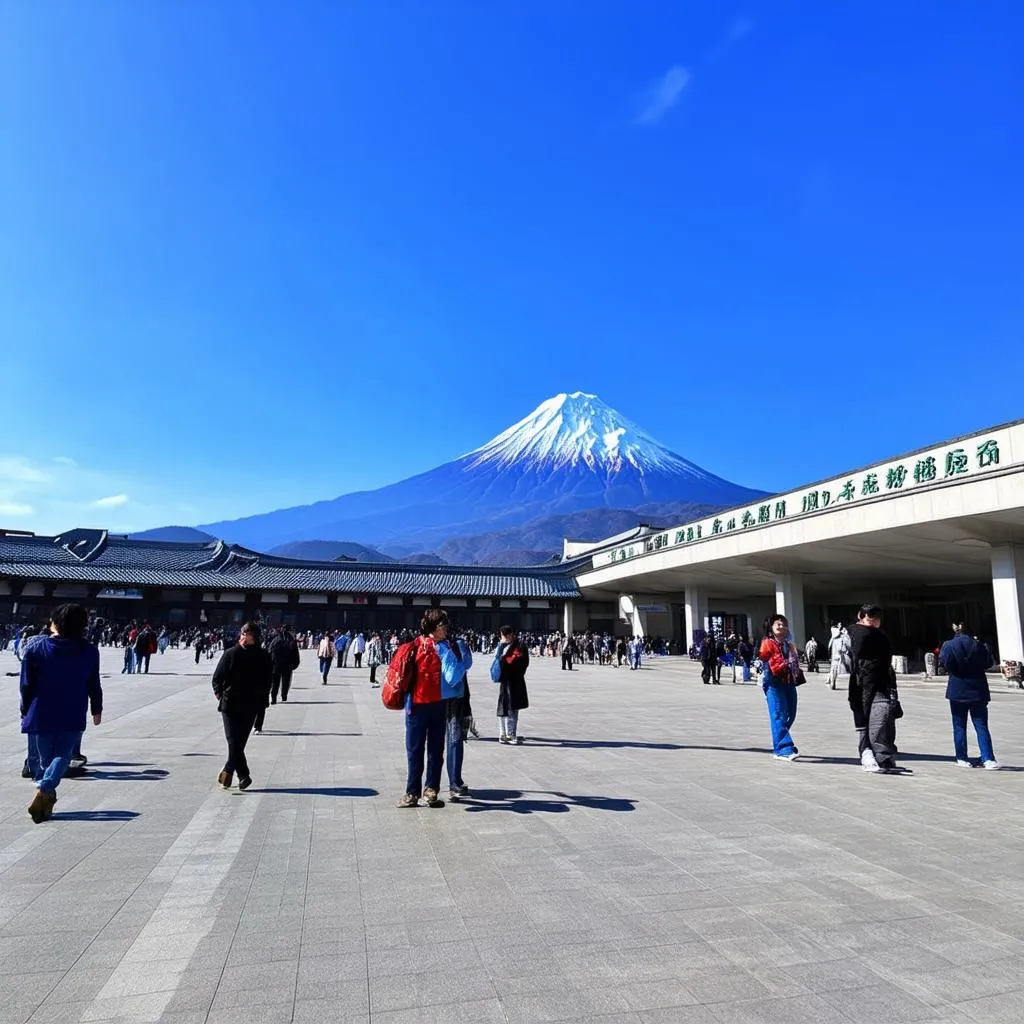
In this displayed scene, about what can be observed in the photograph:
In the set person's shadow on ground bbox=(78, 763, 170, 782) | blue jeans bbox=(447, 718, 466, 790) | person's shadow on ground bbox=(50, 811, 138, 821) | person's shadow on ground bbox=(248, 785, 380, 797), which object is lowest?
person's shadow on ground bbox=(248, 785, 380, 797)

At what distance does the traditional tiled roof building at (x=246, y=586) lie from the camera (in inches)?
1820

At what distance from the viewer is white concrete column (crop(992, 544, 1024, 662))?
61.9 ft

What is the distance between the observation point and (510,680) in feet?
30.2

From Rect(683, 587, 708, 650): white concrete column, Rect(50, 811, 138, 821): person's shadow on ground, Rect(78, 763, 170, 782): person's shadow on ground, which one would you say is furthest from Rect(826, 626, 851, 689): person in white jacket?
Rect(50, 811, 138, 821): person's shadow on ground

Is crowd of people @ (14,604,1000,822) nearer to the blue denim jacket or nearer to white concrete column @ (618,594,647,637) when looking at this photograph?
the blue denim jacket

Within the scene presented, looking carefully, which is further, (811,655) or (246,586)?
(246,586)

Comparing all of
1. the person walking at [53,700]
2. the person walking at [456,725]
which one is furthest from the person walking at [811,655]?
the person walking at [53,700]

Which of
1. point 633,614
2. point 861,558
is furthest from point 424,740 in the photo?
point 633,614

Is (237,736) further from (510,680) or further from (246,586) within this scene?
(246,586)

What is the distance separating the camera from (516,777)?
23.6 feet

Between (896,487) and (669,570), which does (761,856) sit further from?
(669,570)

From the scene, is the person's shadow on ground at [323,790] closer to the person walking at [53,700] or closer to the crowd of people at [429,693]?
the crowd of people at [429,693]

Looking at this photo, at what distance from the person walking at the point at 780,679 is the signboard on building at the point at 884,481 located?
12.4 meters

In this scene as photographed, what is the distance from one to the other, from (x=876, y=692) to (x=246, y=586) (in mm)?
46923
